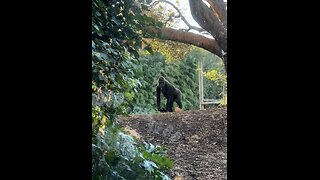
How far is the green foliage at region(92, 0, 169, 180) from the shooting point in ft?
3.52

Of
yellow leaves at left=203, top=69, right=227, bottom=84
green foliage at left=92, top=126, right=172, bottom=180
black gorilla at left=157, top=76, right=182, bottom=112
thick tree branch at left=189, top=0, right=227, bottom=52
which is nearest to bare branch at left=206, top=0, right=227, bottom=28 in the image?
thick tree branch at left=189, top=0, right=227, bottom=52

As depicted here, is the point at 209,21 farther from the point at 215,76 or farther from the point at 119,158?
the point at 119,158

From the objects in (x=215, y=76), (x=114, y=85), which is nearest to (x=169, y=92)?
(x=215, y=76)

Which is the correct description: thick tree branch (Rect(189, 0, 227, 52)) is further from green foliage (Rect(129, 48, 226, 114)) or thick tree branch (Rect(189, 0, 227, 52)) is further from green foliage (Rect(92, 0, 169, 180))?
green foliage (Rect(92, 0, 169, 180))

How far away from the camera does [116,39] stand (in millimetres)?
1184

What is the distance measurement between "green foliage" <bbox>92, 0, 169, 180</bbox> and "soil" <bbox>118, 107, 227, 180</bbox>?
0.06 metres

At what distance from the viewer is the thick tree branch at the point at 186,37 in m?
0.97

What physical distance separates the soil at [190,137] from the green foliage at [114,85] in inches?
2.4

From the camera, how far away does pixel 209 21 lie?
0.98m
